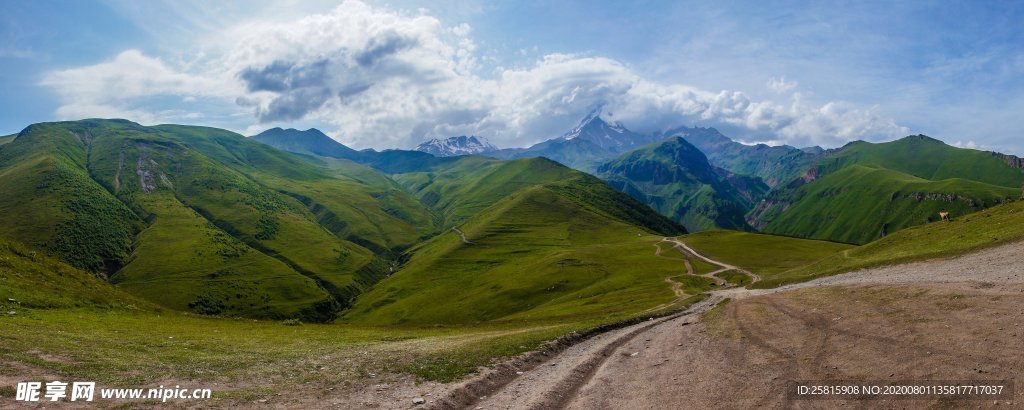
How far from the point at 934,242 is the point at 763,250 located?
7634cm

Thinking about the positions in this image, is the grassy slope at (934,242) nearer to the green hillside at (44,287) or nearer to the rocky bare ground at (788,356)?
the rocky bare ground at (788,356)

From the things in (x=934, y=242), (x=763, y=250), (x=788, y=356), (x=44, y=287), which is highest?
→ (x=934, y=242)

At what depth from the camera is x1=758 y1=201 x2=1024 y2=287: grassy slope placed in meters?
55.3

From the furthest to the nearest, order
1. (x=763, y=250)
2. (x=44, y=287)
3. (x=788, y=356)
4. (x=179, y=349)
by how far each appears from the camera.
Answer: (x=763, y=250) < (x=44, y=287) < (x=179, y=349) < (x=788, y=356)

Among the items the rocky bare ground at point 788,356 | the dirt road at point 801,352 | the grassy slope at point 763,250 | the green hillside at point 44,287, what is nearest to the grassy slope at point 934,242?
the dirt road at point 801,352

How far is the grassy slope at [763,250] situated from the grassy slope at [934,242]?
24564 mm

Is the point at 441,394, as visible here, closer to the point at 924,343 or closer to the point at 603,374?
the point at 603,374

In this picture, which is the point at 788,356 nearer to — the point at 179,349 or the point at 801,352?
the point at 801,352

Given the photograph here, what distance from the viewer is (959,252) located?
5438 cm

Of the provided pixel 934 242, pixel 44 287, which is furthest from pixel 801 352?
pixel 44 287

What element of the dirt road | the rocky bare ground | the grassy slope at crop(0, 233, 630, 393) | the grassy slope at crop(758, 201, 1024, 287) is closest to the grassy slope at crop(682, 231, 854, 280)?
the grassy slope at crop(758, 201, 1024, 287)

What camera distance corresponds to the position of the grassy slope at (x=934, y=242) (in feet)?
181

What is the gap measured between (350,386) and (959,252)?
66.7 m

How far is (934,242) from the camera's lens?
204 ft
